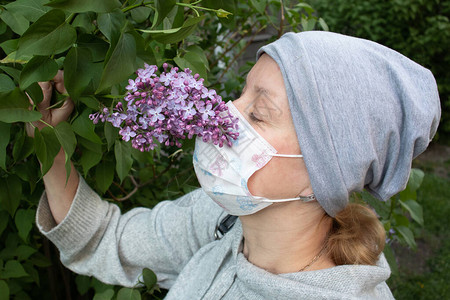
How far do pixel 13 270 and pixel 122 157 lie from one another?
2.31 ft

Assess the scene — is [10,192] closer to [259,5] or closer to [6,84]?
[6,84]

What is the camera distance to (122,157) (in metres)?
1.44

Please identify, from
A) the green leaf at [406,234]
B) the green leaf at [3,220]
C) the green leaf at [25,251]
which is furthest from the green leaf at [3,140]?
the green leaf at [406,234]

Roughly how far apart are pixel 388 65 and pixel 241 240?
0.77 metres

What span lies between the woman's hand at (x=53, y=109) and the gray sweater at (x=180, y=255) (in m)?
0.40

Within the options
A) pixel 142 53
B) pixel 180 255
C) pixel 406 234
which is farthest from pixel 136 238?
pixel 406 234

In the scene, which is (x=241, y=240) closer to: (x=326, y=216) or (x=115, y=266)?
(x=326, y=216)

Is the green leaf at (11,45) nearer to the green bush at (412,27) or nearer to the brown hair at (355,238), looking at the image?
the brown hair at (355,238)

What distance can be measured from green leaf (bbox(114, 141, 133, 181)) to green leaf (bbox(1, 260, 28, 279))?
0.64m

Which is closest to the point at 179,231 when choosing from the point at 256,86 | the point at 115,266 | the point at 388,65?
the point at 115,266

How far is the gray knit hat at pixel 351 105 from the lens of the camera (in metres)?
1.32

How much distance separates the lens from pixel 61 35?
101 centimetres

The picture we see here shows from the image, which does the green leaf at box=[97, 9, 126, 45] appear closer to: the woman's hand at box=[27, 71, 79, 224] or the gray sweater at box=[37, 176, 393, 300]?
the woman's hand at box=[27, 71, 79, 224]

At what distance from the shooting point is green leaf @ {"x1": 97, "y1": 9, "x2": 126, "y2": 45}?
1.00m
